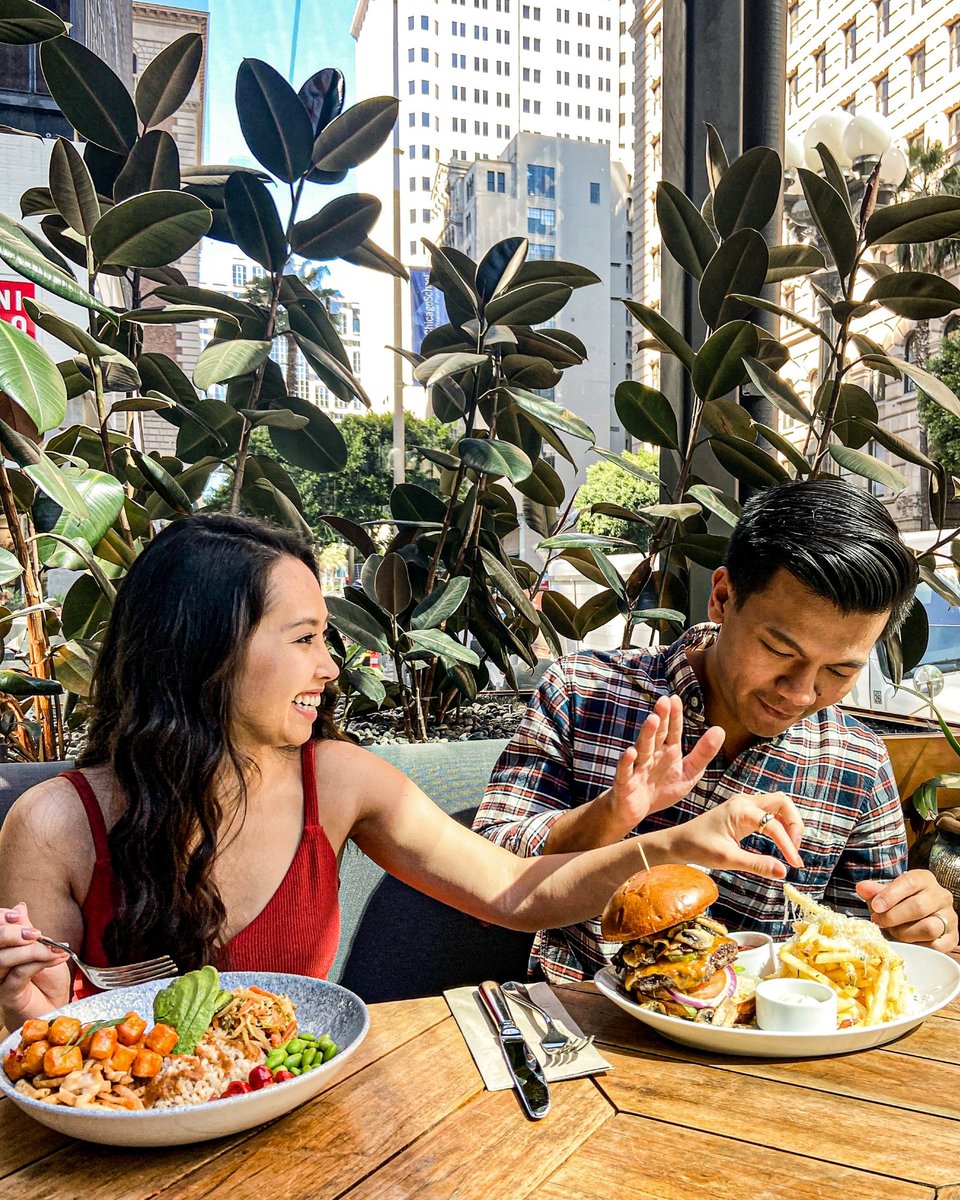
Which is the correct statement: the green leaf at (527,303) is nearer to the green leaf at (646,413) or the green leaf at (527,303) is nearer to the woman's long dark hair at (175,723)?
the green leaf at (646,413)

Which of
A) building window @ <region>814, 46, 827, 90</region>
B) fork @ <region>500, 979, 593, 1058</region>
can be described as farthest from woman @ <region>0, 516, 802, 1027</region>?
building window @ <region>814, 46, 827, 90</region>

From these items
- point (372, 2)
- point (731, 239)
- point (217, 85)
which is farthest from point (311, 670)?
point (372, 2)

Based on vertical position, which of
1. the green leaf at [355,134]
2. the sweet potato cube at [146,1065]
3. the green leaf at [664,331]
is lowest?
the sweet potato cube at [146,1065]

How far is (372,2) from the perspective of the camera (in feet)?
12.6

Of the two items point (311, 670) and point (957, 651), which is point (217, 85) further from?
point (957, 651)

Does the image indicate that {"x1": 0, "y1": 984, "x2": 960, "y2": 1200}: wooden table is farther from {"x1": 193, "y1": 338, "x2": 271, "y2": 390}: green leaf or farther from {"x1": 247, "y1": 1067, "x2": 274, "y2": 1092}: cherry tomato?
{"x1": 193, "y1": 338, "x2": 271, "y2": 390}: green leaf

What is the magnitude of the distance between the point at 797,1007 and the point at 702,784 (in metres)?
0.55

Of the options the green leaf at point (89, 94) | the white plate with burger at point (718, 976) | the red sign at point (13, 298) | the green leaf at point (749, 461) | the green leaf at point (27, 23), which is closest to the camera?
the white plate with burger at point (718, 976)

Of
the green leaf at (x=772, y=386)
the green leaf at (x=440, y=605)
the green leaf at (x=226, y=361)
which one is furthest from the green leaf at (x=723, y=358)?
the green leaf at (x=226, y=361)

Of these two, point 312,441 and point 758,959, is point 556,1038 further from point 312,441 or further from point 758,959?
point 312,441

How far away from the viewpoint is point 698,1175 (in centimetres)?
75

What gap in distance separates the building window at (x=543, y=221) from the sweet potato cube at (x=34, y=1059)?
17.5 metres

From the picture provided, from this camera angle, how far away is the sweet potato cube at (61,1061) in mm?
788

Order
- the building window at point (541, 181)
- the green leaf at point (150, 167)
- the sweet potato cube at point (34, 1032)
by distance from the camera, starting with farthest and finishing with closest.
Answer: the building window at point (541, 181) → the green leaf at point (150, 167) → the sweet potato cube at point (34, 1032)
